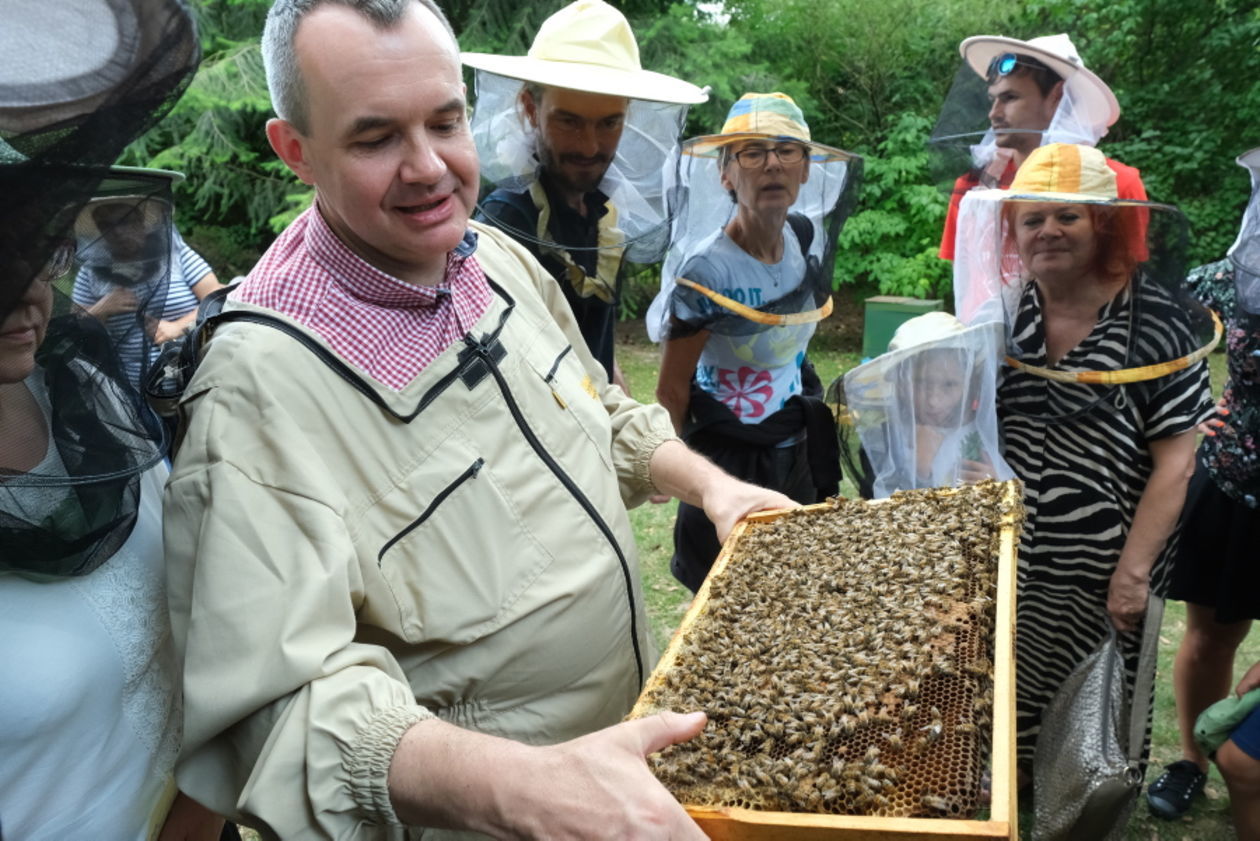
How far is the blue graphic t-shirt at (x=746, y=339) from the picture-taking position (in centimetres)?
376

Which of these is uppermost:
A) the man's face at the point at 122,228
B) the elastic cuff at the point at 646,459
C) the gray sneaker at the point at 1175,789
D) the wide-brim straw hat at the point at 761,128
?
the wide-brim straw hat at the point at 761,128

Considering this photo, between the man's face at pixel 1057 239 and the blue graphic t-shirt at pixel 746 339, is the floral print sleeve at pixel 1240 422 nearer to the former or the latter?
the man's face at pixel 1057 239

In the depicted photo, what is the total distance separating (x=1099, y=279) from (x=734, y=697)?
2.18 m

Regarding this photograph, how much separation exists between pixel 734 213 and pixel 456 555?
8.52ft

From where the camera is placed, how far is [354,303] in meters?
1.74

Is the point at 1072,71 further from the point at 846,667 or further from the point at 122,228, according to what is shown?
the point at 122,228

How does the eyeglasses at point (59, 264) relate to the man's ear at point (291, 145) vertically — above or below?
below

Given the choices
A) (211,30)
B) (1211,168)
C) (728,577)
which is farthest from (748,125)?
(1211,168)

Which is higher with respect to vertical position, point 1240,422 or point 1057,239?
point 1057,239

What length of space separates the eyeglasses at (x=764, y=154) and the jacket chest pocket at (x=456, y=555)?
7.95 ft

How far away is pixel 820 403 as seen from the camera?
12.6ft

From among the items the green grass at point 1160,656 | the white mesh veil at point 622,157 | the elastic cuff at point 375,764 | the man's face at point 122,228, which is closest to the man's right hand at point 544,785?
the elastic cuff at point 375,764

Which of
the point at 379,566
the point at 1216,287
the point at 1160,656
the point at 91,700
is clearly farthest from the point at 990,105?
the point at 91,700

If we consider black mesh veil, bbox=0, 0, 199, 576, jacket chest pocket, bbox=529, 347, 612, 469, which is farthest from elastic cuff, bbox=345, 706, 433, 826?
jacket chest pocket, bbox=529, 347, 612, 469
